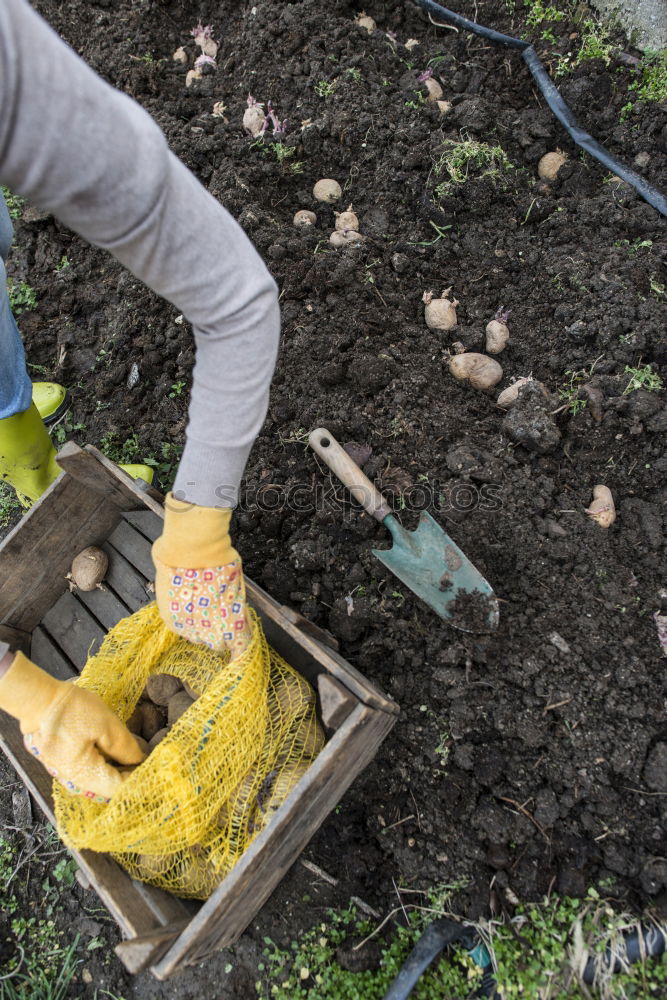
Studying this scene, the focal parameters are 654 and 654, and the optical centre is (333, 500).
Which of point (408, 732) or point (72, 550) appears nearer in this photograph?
point (408, 732)

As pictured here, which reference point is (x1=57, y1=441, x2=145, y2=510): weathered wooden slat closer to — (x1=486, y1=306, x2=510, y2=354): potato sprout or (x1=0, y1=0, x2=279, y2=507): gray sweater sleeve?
(x1=0, y1=0, x2=279, y2=507): gray sweater sleeve

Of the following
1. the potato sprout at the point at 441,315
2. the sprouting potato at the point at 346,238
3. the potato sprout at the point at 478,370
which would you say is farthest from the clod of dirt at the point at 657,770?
the sprouting potato at the point at 346,238

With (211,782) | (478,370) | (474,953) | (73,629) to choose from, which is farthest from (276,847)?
(478,370)

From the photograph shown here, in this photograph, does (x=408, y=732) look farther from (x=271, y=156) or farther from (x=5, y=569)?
(x=271, y=156)

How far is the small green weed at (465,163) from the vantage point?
264 cm

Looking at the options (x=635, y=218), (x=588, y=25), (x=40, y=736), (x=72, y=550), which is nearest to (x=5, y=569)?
(x=72, y=550)

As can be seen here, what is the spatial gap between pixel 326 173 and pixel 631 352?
154 cm

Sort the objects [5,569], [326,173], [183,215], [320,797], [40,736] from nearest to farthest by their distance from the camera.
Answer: [183,215] < [40,736] < [320,797] < [5,569] < [326,173]

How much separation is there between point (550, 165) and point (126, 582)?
2376 mm

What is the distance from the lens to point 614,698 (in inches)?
75.6

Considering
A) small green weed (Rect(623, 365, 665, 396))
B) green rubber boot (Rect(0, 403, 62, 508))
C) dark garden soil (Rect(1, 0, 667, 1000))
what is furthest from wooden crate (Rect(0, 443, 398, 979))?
small green weed (Rect(623, 365, 665, 396))

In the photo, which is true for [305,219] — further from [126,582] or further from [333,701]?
[333,701]

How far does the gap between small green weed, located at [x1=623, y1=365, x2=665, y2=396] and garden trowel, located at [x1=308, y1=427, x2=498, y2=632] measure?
848mm

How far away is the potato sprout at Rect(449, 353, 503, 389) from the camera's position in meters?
2.38
